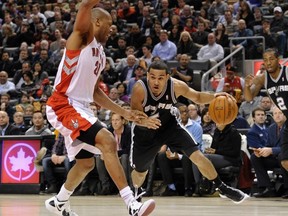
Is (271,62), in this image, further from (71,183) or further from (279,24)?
(279,24)

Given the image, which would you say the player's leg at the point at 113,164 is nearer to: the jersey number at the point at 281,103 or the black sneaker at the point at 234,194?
the black sneaker at the point at 234,194

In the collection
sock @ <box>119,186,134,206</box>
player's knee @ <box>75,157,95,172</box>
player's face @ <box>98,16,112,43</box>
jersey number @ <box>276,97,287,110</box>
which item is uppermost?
player's face @ <box>98,16,112,43</box>

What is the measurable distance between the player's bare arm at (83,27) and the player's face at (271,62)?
345cm

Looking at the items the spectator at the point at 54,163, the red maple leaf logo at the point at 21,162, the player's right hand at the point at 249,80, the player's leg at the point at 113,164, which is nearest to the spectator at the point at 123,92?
the spectator at the point at 54,163

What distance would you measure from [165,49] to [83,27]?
10558mm

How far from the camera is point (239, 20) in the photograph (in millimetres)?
17406

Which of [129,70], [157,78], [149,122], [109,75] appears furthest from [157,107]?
[109,75]

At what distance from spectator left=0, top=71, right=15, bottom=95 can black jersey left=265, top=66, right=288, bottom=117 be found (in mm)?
9365

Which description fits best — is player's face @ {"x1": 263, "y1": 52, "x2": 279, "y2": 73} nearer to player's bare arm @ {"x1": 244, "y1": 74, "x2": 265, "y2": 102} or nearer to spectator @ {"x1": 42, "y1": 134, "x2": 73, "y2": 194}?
player's bare arm @ {"x1": 244, "y1": 74, "x2": 265, "y2": 102}

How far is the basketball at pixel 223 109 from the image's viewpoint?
8891 millimetres

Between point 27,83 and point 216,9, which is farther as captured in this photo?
point 216,9

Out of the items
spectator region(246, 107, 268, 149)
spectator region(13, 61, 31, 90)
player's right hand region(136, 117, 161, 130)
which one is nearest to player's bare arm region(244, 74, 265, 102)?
spectator region(246, 107, 268, 149)

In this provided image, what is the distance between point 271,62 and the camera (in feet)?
31.7

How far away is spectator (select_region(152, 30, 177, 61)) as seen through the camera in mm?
17031
